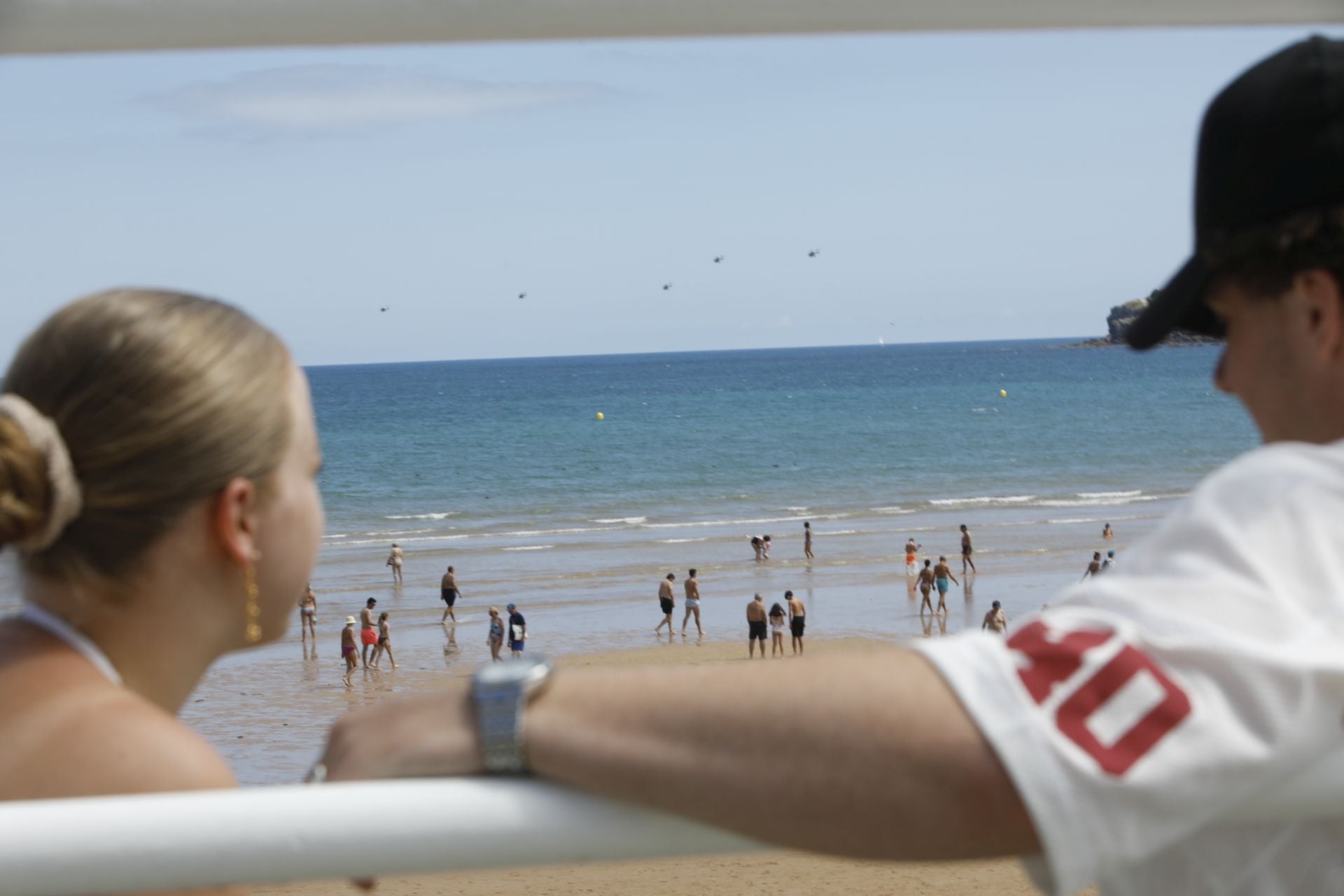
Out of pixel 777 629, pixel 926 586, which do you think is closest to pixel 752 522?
pixel 926 586

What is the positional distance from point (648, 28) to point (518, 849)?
62 centimetres

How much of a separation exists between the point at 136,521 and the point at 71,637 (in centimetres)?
15

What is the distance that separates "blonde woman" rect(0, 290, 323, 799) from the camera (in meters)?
1.11

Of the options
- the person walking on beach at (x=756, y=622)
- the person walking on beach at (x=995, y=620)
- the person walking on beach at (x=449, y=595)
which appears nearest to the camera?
the person walking on beach at (x=995, y=620)

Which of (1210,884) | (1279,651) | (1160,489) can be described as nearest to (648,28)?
(1279,651)

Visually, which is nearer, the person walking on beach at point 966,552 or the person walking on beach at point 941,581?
the person walking on beach at point 941,581

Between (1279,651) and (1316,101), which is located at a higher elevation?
(1316,101)

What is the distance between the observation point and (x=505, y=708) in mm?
893

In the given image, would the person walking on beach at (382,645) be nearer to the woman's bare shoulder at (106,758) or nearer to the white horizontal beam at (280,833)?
the woman's bare shoulder at (106,758)

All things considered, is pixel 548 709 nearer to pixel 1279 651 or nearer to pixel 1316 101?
pixel 1279 651

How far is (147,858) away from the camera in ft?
2.61

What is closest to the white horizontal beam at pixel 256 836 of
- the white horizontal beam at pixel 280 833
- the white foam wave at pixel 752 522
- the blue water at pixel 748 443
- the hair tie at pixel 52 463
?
the white horizontal beam at pixel 280 833

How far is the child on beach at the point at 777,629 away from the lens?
22047 millimetres

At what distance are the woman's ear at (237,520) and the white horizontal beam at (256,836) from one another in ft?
1.29
